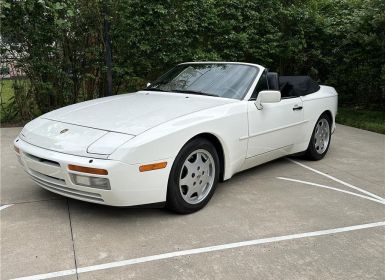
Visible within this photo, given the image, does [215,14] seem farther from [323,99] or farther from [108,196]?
[108,196]

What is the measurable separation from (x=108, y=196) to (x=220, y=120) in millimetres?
1303

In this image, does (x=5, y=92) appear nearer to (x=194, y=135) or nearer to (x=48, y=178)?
(x=48, y=178)

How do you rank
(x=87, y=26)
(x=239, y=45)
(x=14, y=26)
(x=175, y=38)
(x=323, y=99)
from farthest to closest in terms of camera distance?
1. (x=239, y=45)
2. (x=175, y=38)
3. (x=87, y=26)
4. (x=14, y=26)
5. (x=323, y=99)

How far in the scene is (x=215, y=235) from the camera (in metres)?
3.32

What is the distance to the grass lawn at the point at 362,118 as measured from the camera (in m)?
8.12

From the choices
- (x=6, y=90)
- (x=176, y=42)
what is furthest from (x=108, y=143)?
(x=176, y=42)

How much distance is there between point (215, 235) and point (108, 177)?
96 cm

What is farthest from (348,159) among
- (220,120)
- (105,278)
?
(105,278)

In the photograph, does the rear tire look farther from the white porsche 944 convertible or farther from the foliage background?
the foliage background

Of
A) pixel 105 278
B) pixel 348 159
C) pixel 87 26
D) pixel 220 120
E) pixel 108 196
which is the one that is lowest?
pixel 348 159

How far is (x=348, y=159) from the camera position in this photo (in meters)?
5.84

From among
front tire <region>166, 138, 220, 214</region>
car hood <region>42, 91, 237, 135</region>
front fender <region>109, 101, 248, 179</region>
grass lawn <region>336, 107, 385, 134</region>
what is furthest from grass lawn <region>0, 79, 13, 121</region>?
grass lawn <region>336, 107, 385, 134</region>

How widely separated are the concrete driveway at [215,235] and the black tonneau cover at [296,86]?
1.16 metres

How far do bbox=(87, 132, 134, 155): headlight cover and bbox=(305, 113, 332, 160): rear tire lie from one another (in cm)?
303
